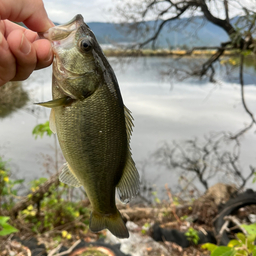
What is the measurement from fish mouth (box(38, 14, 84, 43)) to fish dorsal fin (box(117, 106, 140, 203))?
1.47 ft

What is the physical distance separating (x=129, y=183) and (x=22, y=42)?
0.75m

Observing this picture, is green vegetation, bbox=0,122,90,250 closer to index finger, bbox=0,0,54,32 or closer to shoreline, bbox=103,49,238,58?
index finger, bbox=0,0,54,32

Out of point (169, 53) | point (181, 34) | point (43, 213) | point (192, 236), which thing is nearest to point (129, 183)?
point (192, 236)

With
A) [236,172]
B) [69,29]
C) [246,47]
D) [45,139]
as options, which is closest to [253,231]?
[69,29]

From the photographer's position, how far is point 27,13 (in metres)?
1.00

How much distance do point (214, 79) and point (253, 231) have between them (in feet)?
18.7

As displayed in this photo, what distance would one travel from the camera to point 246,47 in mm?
5352

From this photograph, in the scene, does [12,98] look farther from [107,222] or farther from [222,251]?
[222,251]

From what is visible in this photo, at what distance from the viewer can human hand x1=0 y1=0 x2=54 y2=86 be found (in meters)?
0.88

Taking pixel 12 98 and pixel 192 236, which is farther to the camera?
pixel 12 98

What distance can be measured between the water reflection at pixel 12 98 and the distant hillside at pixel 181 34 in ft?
8.91

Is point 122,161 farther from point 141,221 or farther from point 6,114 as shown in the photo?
point 6,114

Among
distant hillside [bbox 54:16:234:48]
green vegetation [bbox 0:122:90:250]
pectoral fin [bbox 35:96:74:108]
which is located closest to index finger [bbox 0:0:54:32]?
pectoral fin [bbox 35:96:74:108]

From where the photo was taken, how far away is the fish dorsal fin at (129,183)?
108cm
